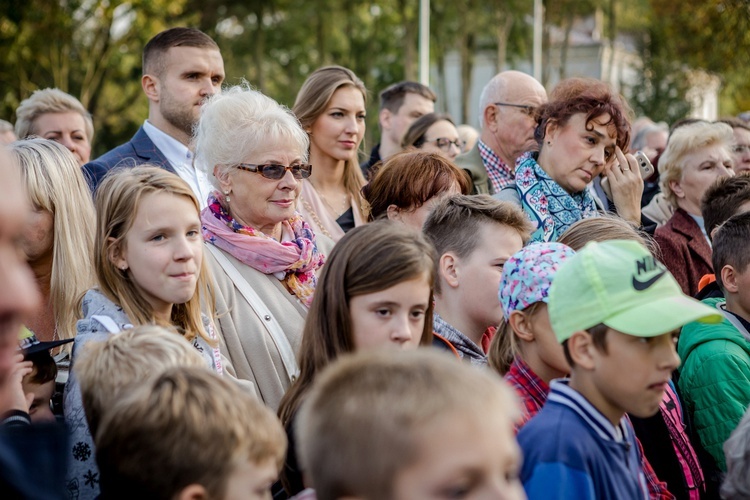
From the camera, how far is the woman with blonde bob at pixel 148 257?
139 inches

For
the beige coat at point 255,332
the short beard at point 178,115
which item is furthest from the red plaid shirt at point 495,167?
the beige coat at point 255,332

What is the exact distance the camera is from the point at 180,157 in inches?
230

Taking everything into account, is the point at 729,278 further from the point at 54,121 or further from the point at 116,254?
the point at 54,121

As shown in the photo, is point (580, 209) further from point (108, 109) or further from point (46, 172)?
point (108, 109)

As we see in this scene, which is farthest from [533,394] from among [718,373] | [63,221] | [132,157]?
[132,157]

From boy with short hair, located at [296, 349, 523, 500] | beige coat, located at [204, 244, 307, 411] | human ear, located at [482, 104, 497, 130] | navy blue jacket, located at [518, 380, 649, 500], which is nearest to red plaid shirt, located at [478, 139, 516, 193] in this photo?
human ear, located at [482, 104, 497, 130]

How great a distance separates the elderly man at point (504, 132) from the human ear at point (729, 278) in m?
1.90

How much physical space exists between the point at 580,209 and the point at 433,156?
0.89m

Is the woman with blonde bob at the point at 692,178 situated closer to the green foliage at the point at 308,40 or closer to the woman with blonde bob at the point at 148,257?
the woman with blonde bob at the point at 148,257

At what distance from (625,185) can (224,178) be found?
96.2 inches

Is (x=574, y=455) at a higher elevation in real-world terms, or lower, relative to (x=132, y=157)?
lower

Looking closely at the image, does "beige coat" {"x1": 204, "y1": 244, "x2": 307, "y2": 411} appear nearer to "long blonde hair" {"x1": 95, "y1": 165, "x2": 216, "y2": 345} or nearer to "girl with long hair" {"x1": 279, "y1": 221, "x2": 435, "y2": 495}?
"long blonde hair" {"x1": 95, "y1": 165, "x2": 216, "y2": 345}

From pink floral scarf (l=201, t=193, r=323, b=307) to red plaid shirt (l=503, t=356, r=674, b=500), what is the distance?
121 cm

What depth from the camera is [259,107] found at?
449 centimetres
